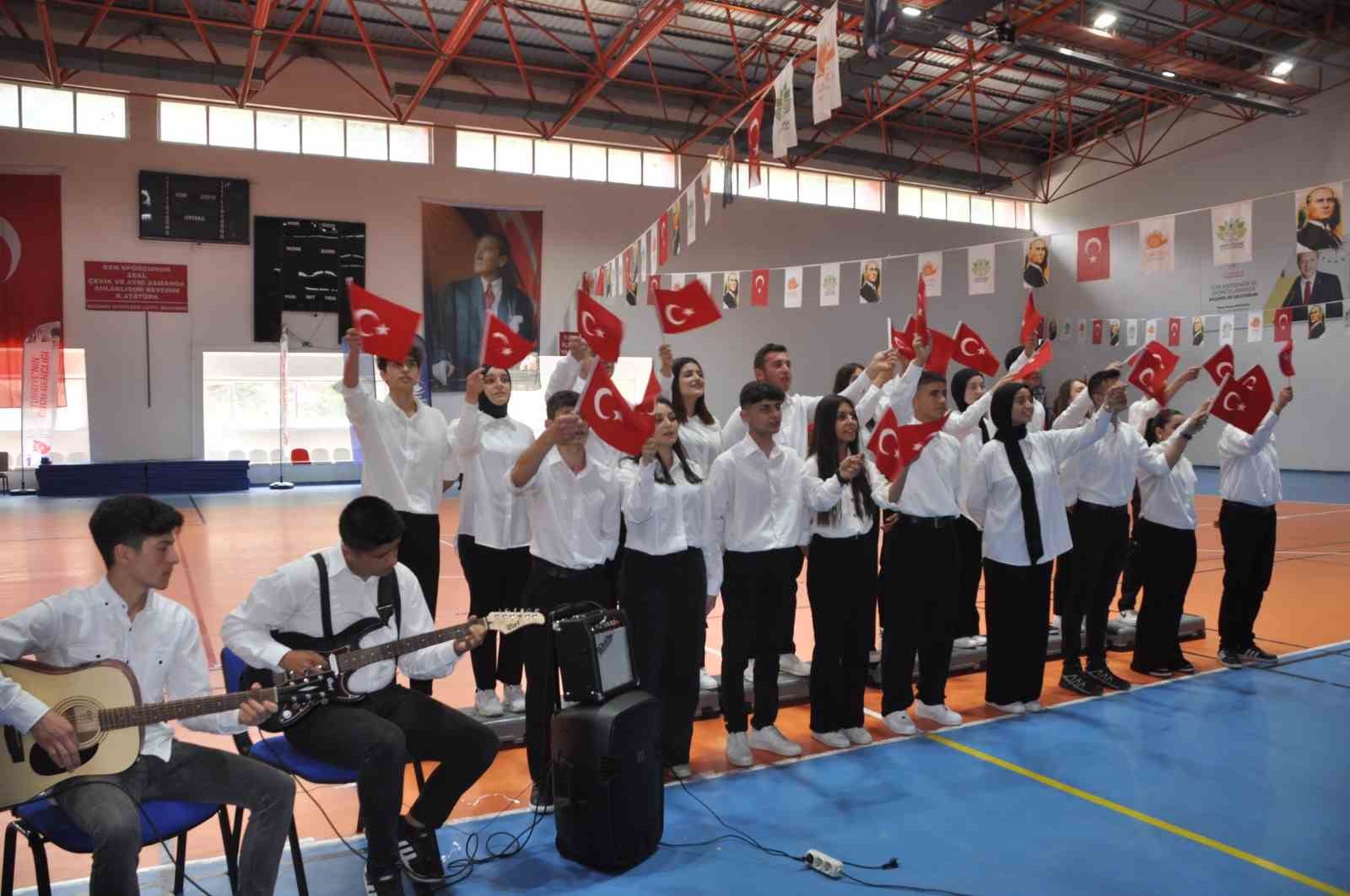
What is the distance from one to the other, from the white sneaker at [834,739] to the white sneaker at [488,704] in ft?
4.95

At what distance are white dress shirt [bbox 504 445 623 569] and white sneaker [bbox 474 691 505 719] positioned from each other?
1.00 metres

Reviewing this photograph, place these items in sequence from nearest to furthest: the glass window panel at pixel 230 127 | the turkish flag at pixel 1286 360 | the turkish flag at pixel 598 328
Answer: the turkish flag at pixel 598 328 → the turkish flag at pixel 1286 360 → the glass window panel at pixel 230 127

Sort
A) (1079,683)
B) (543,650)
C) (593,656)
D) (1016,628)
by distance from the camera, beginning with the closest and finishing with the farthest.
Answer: (593,656) → (543,650) → (1016,628) → (1079,683)

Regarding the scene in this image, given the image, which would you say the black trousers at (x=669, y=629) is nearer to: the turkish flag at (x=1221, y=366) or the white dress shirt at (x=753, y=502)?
Answer: the white dress shirt at (x=753, y=502)

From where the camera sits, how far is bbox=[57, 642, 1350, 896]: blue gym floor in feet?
10.1

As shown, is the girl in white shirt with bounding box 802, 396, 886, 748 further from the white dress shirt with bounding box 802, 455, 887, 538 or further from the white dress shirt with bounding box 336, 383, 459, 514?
the white dress shirt with bounding box 336, 383, 459, 514

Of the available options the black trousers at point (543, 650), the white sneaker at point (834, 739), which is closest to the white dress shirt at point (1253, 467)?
the white sneaker at point (834, 739)

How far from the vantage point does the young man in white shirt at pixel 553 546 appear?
368 cm

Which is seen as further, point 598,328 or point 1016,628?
point 1016,628

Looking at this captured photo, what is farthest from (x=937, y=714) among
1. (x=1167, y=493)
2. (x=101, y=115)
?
(x=101, y=115)

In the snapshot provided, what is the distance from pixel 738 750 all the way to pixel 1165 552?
3048 millimetres

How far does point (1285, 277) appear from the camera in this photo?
17734 millimetres

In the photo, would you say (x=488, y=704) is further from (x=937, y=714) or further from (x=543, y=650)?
(x=937, y=714)

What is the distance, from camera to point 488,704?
4.41 metres
